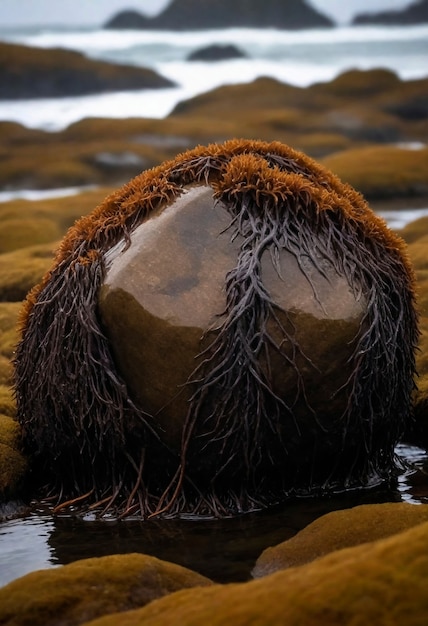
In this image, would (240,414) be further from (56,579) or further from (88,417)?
(56,579)

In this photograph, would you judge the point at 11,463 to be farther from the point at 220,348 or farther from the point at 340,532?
the point at 340,532

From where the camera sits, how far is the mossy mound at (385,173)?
2014cm

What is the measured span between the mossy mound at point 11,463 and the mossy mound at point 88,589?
1.82 metres

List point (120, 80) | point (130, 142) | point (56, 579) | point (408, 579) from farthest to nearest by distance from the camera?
1. point (120, 80)
2. point (130, 142)
3. point (56, 579)
4. point (408, 579)

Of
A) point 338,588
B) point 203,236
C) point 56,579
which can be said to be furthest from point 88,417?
point 338,588

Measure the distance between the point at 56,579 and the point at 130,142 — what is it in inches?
1001

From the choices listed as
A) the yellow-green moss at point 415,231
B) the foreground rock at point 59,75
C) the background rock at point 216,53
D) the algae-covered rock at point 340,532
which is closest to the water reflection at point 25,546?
the algae-covered rock at point 340,532

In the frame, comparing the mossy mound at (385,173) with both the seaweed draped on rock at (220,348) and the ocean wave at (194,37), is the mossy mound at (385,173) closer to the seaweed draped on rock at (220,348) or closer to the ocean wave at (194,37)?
the ocean wave at (194,37)

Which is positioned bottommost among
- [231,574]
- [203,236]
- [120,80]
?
[231,574]

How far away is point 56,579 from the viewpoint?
418 cm

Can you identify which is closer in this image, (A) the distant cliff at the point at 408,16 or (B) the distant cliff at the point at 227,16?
(A) the distant cliff at the point at 408,16

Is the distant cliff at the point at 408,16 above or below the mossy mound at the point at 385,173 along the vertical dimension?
above

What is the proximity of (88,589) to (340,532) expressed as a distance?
1335 mm

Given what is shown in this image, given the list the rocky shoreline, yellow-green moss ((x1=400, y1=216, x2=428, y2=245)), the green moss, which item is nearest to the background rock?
the green moss
